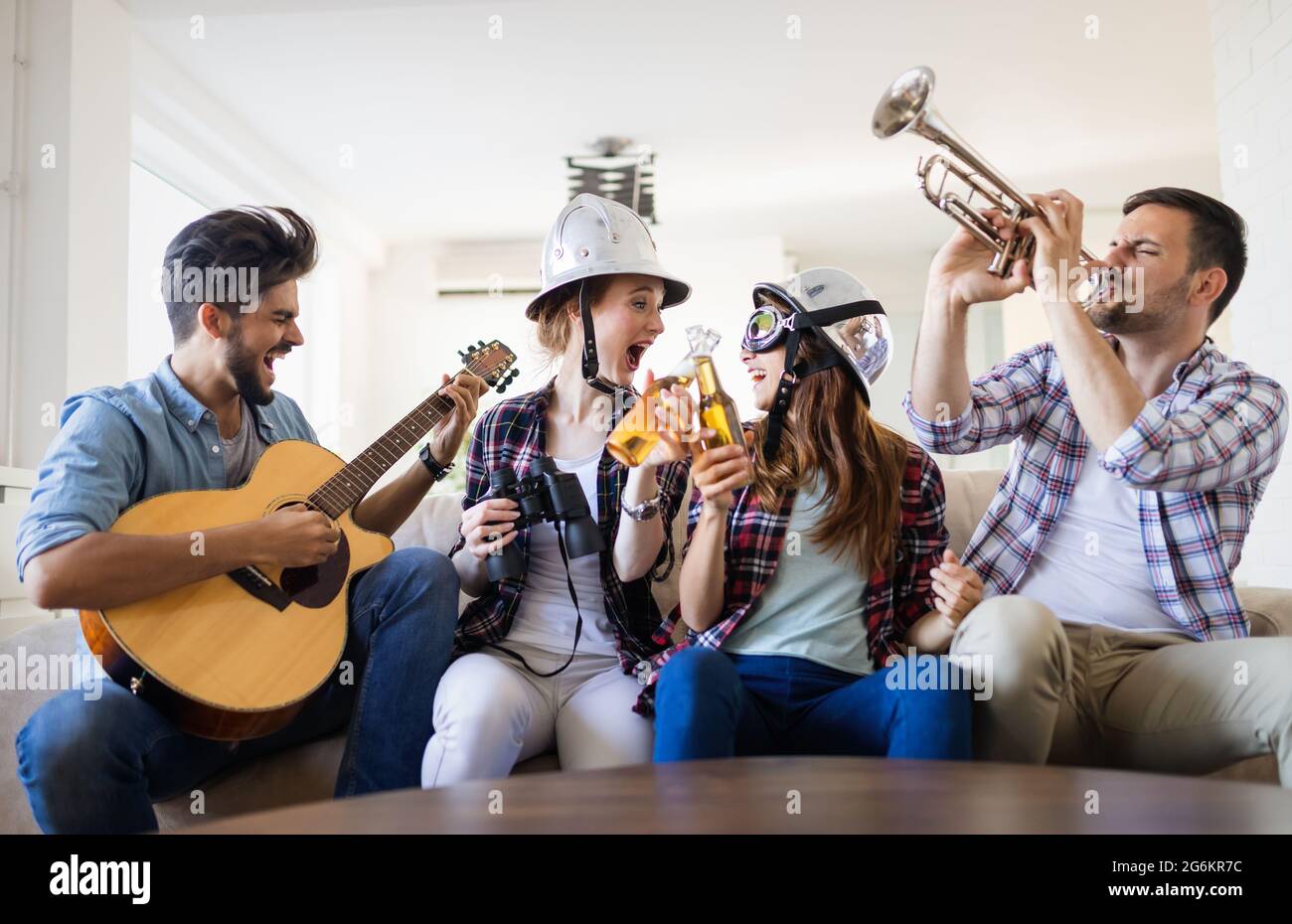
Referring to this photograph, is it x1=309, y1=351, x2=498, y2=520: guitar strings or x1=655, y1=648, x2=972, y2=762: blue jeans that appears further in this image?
x1=309, y1=351, x2=498, y2=520: guitar strings

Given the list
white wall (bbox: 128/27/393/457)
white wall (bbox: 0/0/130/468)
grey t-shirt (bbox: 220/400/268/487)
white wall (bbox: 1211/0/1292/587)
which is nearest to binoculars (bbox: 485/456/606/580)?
grey t-shirt (bbox: 220/400/268/487)

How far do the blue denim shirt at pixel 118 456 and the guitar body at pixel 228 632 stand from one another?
6 centimetres

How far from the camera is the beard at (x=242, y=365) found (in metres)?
1.87

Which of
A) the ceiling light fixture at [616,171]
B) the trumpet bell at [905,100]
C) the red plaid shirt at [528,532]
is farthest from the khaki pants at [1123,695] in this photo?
the ceiling light fixture at [616,171]

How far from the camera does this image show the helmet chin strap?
6.57 feet

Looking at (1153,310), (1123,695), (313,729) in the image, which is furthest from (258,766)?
(1153,310)

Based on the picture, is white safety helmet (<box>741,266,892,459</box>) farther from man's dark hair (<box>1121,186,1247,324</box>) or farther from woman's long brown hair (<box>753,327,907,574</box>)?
man's dark hair (<box>1121,186,1247,324</box>)

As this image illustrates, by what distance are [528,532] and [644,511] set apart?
273 millimetres

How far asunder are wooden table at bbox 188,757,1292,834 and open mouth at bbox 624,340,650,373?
126cm

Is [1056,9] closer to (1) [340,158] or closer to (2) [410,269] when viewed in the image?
(1) [340,158]

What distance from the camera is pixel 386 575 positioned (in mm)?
1741
